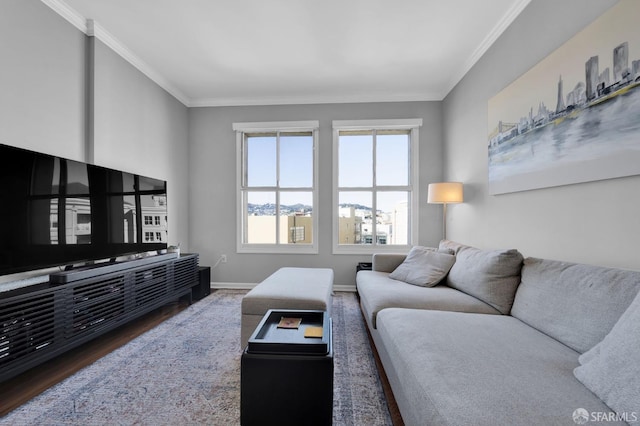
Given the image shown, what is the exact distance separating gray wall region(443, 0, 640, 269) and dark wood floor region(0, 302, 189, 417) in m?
3.35

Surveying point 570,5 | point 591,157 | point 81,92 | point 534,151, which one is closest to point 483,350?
point 591,157

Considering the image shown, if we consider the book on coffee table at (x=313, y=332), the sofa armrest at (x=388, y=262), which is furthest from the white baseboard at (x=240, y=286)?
the book on coffee table at (x=313, y=332)

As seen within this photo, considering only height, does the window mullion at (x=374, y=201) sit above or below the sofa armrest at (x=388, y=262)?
above

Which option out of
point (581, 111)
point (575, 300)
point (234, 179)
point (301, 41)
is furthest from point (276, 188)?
point (575, 300)

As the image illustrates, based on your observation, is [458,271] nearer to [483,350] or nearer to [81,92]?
[483,350]

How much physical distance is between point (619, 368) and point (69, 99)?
3680 millimetres

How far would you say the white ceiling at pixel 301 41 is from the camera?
2232 mm

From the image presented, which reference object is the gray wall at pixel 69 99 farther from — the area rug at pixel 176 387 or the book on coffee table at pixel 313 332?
the book on coffee table at pixel 313 332

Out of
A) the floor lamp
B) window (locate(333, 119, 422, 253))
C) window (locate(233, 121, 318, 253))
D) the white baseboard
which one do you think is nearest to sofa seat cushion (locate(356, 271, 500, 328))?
the floor lamp

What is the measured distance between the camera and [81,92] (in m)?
2.38

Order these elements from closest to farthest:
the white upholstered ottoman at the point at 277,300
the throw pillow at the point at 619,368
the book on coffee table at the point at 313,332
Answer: the throw pillow at the point at 619,368
the book on coffee table at the point at 313,332
the white upholstered ottoman at the point at 277,300

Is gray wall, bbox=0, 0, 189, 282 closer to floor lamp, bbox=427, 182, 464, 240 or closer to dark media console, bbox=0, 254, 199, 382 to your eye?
dark media console, bbox=0, 254, 199, 382

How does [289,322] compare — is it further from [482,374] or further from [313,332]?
[482,374]

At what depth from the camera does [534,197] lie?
198 centimetres
